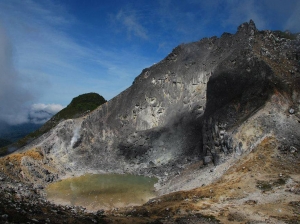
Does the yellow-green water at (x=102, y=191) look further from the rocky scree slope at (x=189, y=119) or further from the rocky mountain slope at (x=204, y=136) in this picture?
the rocky scree slope at (x=189, y=119)

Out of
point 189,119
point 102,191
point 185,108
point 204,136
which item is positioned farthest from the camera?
point 185,108

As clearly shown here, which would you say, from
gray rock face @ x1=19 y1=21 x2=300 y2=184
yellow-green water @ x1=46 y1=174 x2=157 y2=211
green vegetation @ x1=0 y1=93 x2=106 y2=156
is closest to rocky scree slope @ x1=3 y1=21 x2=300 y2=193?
gray rock face @ x1=19 y1=21 x2=300 y2=184

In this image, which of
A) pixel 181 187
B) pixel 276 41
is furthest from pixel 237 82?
pixel 181 187

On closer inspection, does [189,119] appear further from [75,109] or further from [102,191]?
[75,109]

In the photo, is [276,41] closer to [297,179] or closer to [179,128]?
[179,128]

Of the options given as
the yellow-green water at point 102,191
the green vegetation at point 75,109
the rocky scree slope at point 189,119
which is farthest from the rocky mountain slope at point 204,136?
the green vegetation at point 75,109

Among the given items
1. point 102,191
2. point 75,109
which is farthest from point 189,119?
point 75,109
